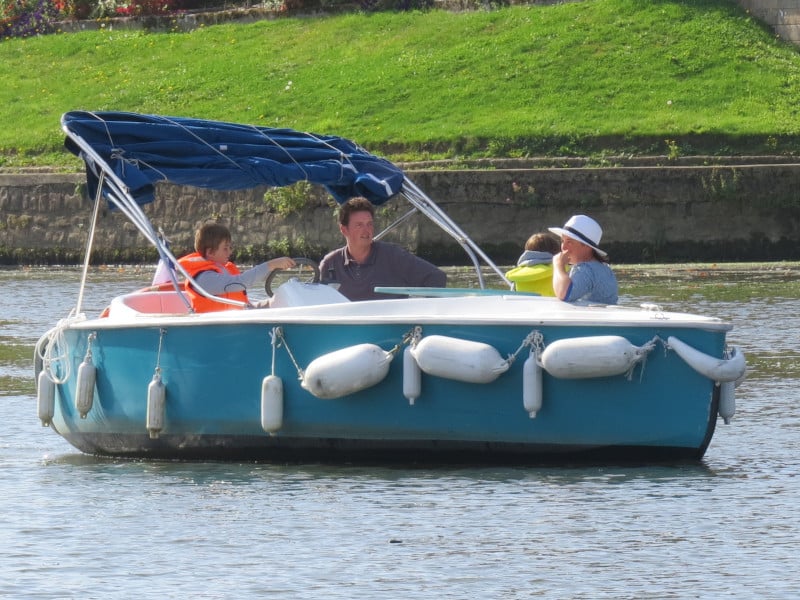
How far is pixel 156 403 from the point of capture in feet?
31.7

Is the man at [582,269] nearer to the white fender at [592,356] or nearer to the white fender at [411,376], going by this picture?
the white fender at [592,356]

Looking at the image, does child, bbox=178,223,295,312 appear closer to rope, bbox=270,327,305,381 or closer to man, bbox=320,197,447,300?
man, bbox=320,197,447,300

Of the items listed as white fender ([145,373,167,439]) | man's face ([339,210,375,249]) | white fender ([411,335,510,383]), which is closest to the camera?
white fender ([411,335,510,383])

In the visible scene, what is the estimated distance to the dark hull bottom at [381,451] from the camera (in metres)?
9.05

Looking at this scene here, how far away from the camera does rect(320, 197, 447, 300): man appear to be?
1052cm

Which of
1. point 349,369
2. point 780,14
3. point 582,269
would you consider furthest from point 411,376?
point 780,14

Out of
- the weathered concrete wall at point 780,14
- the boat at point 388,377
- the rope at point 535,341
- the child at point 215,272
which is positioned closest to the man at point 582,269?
the boat at point 388,377

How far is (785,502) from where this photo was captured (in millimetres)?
8320

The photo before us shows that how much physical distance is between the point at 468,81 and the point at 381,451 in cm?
2039

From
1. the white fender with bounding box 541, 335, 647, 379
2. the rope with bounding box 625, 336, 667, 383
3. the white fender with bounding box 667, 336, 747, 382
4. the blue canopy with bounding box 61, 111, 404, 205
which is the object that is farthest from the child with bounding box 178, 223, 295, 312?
the white fender with bounding box 667, 336, 747, 382

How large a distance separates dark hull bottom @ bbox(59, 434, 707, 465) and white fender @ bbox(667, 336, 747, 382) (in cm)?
50

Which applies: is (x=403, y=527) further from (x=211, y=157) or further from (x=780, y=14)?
(x=780, y=14)

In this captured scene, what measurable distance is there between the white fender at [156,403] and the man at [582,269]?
6.95ft

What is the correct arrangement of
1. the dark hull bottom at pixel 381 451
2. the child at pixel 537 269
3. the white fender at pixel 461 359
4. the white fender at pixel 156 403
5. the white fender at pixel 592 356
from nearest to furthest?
the white fender at pixel 592 356
the white fender at pixel 461 359
the dark hull bottom at pixel 381 451
the white fender at pixel 156 403
the child at pixel 537 269
